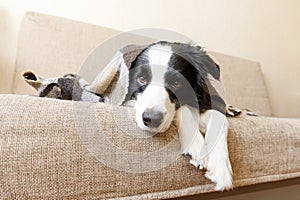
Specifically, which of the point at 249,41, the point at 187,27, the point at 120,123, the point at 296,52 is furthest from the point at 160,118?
the point at 296,52

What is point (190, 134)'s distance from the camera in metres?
0.68

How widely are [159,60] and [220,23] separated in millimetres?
1344

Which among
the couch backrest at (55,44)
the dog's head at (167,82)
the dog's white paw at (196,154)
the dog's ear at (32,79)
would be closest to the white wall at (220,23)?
the couch backrest at (55,44)

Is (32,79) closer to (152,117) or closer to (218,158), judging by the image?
(152,117)

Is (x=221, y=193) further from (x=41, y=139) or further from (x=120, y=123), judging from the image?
(x=41, y=139)

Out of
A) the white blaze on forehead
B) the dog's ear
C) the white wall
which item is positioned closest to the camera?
the white blaze on forehead

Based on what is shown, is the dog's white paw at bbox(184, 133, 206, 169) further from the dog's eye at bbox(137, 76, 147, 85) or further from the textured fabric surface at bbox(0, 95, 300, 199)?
the dog's eye at bbox(137, 76, 147, 85)

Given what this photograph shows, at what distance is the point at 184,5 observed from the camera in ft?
6.17

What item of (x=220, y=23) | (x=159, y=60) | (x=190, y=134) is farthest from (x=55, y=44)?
(x=220, y=23)

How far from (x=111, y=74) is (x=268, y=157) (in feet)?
1.47

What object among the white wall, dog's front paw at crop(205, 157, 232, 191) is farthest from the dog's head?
the white wall

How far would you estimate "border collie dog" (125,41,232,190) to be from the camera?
25.5 inches

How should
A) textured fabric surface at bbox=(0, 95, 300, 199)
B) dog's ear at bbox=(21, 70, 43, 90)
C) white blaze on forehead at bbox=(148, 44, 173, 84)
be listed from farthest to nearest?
dog's ear at bbox=(21, 70, 43, 90), white blaze on forehead at bbox=(148, 44, 173, 84), textured fabric surface at bbox=(0, 95, 300, 199)

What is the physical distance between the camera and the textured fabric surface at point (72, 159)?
0.51 meters
